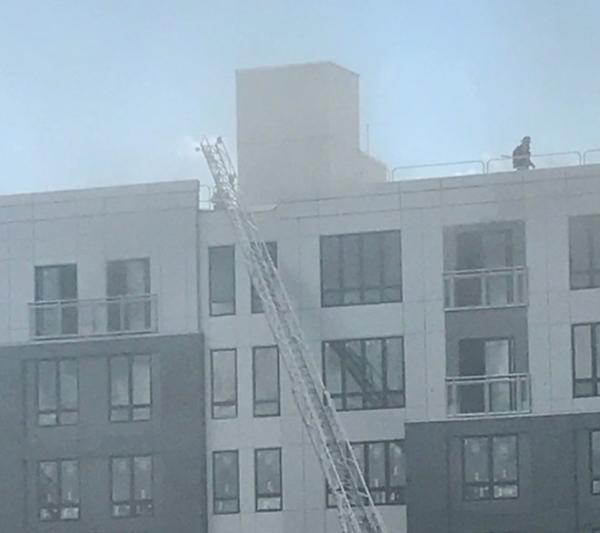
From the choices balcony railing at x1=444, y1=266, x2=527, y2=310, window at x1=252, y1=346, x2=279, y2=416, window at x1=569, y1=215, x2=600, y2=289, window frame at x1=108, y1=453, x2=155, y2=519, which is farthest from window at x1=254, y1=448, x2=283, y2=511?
window at x1=569, y1=215, x2=600, y2=289

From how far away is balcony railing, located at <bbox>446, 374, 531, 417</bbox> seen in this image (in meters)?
46.5

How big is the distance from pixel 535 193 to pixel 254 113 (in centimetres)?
928

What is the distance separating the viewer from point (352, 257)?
48344 millimetres

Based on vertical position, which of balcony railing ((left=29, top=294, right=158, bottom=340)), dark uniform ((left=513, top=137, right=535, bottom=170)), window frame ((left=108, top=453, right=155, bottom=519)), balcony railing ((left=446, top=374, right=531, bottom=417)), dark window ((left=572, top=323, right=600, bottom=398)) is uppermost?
dark uniform ((left=513, top=137, right=535, bottom=170))

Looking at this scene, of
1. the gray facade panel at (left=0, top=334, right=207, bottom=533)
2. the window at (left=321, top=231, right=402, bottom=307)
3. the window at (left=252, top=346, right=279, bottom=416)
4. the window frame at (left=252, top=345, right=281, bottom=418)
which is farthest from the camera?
the gray facade panel at (left=0, top=334, right=207, bottom=533)

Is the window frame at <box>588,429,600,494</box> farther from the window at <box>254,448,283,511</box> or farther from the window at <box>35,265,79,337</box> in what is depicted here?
the window at <box>35,265,79,337</box>

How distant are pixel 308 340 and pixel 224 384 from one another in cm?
273

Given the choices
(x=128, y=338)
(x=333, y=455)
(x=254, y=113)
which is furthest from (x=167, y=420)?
(x=254, y=113)

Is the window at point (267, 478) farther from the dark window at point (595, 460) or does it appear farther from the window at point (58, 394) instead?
the dark window at point (595, 460)

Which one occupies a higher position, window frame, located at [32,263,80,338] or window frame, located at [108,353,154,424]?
window frame, located at [32,263,80,338]

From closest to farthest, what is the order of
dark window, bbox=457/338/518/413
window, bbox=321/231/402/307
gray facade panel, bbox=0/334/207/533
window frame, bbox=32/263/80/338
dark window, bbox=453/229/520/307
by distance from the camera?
dark window, bbox=457/338/518/413 < dark window, bbox=453/229/520/307 < window, bbox=321/231/402/307 < gray facade panel, bbox=0/334/207/533 < window frame, bbox=32/263/80/338

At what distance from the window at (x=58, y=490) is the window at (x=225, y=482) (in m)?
3.68

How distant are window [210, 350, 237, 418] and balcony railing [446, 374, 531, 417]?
581cm

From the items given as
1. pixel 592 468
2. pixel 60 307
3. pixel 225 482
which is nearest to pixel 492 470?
pixel 592 468
